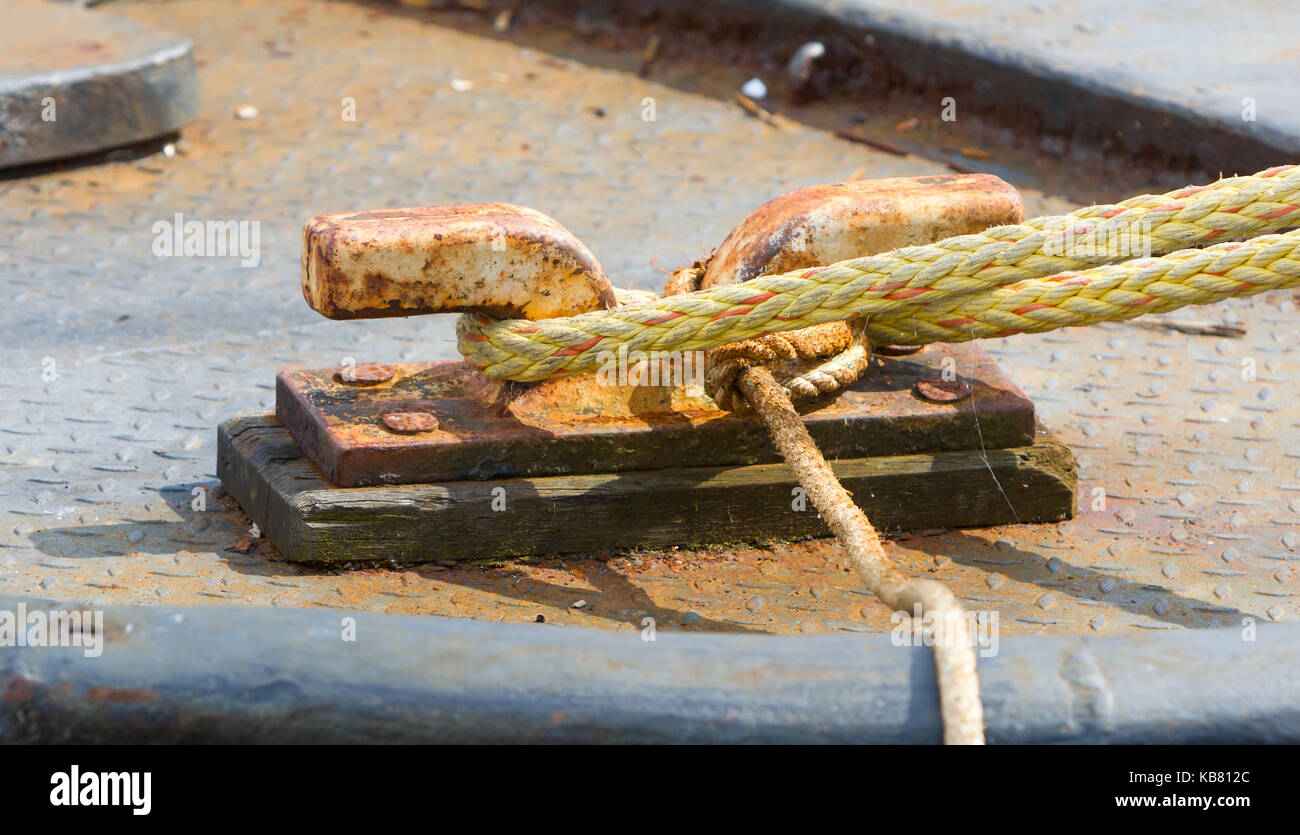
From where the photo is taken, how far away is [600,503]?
1.77 metres

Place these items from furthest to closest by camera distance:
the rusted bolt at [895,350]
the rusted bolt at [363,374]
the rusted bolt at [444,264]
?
1. the rusted bolt at [895,350]
2. the rusted bolt at [363,374]
3. the rusted bolt at [444,264]

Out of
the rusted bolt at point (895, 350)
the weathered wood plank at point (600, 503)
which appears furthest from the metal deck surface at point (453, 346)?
the rusted bolt at point (895, 350)

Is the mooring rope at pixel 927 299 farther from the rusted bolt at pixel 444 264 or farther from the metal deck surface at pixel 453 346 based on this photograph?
the metal deck surface at pixel 453 346

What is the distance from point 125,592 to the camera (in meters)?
1.66

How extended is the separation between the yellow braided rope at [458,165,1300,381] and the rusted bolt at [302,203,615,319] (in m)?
0.04

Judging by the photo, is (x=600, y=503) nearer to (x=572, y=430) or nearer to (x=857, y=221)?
(x=572, y=430)

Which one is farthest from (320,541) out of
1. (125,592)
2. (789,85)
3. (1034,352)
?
(789,85)

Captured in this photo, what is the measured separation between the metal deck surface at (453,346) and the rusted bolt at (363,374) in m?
0.21

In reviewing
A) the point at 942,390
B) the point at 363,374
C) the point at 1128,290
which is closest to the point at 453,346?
the point at 363,374

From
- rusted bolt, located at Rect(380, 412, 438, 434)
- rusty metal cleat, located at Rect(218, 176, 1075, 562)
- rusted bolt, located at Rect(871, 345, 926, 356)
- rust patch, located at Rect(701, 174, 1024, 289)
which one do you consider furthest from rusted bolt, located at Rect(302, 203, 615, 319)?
rusted bolt, located at Rect(871, 345, 926, 356)

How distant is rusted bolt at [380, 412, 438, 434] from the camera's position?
174 cm

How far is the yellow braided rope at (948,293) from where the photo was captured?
1.70 m
